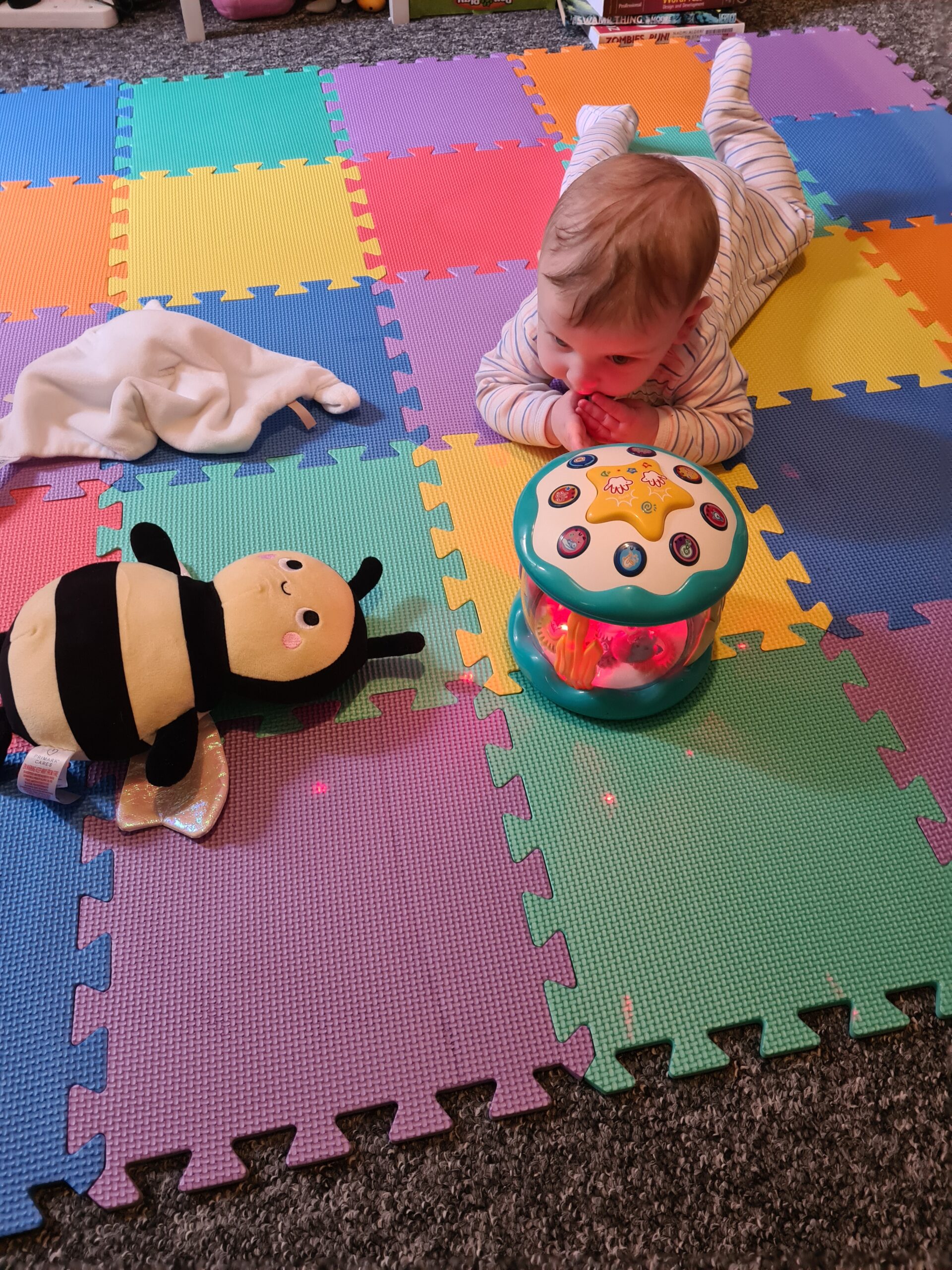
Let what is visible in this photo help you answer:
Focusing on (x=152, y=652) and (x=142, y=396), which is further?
(x=142, y=396)

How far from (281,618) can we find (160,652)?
0.11 metres

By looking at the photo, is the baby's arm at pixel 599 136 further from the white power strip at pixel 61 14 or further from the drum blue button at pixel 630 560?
the white power strip at pixel 61 14

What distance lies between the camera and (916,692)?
3.17ft

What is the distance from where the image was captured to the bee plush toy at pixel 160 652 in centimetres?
80

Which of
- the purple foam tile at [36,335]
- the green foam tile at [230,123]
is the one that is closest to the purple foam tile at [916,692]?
the purple foam tile at [36,335]

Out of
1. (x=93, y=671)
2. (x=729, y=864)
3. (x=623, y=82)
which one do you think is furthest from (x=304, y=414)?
(x=623, y=82)

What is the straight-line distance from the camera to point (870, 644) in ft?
3.29

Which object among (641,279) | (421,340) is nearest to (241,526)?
(421,340)

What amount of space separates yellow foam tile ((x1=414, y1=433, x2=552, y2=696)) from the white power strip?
4.68 ft

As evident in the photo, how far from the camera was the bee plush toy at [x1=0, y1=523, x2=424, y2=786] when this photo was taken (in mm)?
805

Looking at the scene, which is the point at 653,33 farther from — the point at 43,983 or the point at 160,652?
the point at 43,983

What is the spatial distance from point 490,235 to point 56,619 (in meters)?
0.97

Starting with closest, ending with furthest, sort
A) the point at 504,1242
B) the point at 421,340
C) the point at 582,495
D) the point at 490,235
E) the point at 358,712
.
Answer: the point at 504,1242 → the point at 582,495 → the point at 358,712 → the point at 421,340 → the point at 490,235

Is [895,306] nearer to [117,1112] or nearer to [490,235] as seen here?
[490,235]
